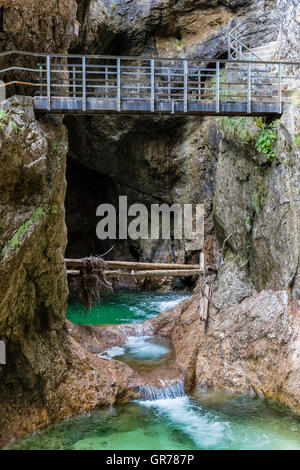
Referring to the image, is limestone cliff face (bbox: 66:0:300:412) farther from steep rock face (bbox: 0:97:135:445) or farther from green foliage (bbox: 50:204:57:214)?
green foliage (bbox: 50:204:57:214)

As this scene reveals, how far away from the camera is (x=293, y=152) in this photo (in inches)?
387

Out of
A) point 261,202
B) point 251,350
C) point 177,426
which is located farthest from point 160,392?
point 261,202

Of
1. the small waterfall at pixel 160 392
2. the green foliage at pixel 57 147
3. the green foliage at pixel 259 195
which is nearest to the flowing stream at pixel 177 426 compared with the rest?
the small waterfall at pixel 160 392

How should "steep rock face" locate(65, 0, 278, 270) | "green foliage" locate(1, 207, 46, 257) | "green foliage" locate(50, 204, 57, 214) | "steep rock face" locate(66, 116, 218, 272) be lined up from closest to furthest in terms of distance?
1. "green foliage" locate(1, 207, 46, 257)
2. "green foliage" locate(50, 204, 57, 214)
3. "steep rock face" locate(65, 0, 278, 270)
4. "steep rock face" locate(66, 116, 218, 272)

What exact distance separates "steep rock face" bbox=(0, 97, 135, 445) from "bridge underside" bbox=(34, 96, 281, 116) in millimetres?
436

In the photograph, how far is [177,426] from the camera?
8.92 meters

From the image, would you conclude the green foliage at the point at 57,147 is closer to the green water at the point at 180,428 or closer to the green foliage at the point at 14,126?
the green foliage at the point at 14,126

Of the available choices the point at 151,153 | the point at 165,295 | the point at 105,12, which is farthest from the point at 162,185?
the point at 105,12

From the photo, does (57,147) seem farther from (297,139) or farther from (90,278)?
(297,139)

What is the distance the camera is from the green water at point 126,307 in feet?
58.5

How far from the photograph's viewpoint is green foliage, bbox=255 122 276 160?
417 inches

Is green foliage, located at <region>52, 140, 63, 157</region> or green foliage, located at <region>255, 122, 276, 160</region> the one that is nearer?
green foliage, located at <region>52, 140, 63, 157</region>

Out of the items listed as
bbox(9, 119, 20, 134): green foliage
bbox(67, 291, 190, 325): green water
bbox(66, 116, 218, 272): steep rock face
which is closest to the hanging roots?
bbox(67, 291, 190, 325): green water

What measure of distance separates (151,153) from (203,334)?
501 inches
